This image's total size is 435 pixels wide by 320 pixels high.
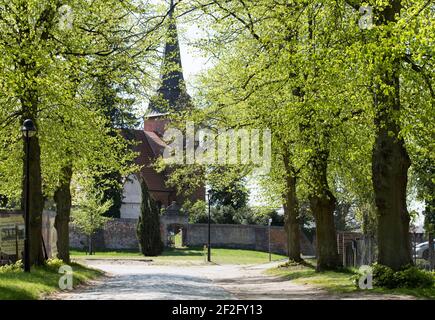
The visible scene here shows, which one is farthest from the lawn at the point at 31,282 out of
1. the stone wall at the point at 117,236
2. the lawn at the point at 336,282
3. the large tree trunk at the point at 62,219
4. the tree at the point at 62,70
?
the stone wall at the point at 117,236

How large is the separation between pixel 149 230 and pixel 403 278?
4432 centimetres

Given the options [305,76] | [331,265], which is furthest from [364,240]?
[305,76]

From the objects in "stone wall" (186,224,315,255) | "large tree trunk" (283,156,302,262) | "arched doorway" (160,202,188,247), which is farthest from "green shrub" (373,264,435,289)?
"stone wall" (186,224,315,255)

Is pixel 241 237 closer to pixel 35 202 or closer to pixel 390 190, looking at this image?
pixel 35 202

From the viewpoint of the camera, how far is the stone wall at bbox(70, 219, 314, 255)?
7088cm

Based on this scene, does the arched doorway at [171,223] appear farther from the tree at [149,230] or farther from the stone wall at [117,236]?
the tree at [149,230]

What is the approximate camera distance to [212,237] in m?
74.9

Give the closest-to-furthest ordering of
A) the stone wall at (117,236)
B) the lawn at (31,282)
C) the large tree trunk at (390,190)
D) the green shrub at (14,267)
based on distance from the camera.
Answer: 1. the lawn at (31,282)
2. the large tree trunk at (390,190)
3. the green shrub at (14,267)
4. the stone wall at (117,236)

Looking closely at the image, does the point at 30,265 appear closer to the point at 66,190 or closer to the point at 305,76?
the point at 66,190

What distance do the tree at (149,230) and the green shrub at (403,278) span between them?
43.4 meters

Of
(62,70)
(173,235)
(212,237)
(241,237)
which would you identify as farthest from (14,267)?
(241,237)

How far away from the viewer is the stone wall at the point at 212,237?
2790 inches

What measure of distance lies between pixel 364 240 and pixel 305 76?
21.5 meters
